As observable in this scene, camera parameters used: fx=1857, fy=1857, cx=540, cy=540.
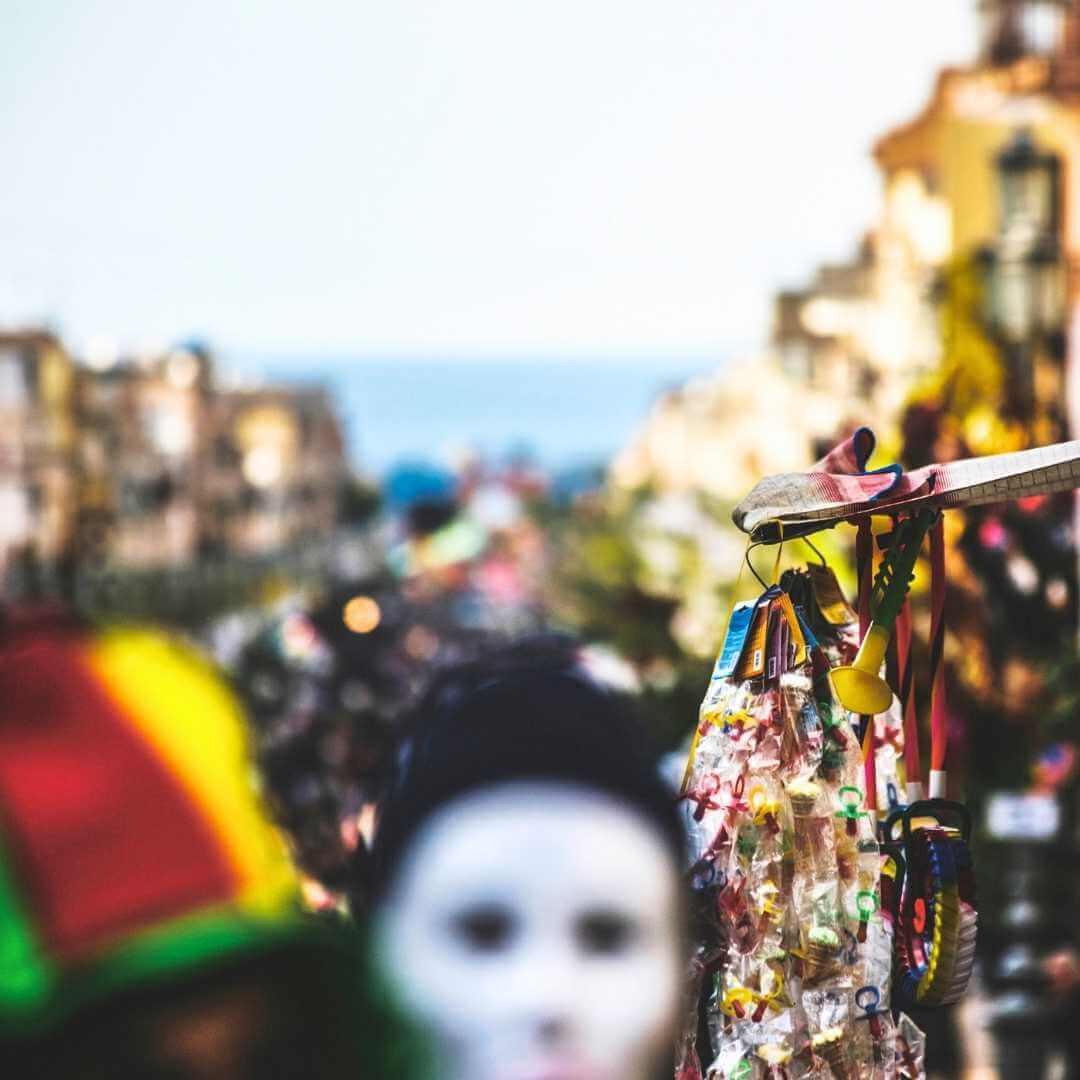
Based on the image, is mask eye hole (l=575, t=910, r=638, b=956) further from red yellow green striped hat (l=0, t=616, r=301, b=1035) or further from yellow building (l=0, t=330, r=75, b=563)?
yellow building (l=0, t=330, r=75, b=563)

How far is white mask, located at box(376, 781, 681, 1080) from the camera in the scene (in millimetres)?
1921

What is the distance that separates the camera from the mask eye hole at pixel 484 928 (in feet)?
6.38

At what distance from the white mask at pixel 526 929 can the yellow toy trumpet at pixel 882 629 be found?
131cm

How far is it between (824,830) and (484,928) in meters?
1.38

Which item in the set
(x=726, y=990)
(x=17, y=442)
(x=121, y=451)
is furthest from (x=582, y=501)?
(x=726, y=990)

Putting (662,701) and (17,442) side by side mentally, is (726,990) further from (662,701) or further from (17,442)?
(17,442)

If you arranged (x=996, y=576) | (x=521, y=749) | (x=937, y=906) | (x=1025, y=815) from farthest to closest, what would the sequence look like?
1. (x=1025, y=815)
2. (x=996, y=576)
3. (x=937, y=906)
4. (x=521, y=749)

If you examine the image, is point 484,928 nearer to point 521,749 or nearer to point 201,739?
point 521,749

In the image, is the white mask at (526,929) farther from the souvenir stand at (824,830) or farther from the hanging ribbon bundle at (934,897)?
the hanging ribbon bundle at (934,897)

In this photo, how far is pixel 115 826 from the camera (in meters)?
1.61

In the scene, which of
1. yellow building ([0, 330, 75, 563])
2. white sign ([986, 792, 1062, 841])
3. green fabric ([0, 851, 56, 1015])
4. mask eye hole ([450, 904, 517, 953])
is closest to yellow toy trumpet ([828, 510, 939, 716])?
mask eye hole ([450, 904, 517, 953])

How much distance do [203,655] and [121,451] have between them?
6746 centimetres

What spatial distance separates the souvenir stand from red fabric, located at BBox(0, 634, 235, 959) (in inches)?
57.2

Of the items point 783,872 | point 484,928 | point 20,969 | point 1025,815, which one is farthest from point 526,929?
point 1025,815
